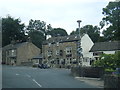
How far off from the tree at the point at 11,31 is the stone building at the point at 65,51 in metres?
25.4

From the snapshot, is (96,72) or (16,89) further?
(96,72)

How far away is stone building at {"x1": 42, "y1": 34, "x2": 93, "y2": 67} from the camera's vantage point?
6744 centimetres

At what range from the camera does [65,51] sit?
7038 centimetres

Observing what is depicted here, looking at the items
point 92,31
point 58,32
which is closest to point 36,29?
point 58,32

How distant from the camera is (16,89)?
1755 cm

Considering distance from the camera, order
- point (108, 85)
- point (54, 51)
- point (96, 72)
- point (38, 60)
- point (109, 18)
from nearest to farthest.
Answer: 1. point (108, 85)
2. point (96, 72)
3. point (109, 18)
4. point (54, 51)
5. point (38, 60)

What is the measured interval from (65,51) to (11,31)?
34992 millimetres

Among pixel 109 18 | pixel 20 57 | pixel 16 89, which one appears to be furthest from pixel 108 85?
pixel 20 57

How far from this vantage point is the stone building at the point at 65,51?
67.4 metres

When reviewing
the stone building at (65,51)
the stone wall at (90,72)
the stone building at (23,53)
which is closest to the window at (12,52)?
the stone building at (23,53)

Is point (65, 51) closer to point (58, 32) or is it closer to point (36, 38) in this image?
point (36, 38)

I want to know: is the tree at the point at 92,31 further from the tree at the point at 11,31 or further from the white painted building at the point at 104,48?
the white painted building at the point at 104,48

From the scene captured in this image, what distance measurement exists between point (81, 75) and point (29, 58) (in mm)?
55568

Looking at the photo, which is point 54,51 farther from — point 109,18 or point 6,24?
point 6,24
